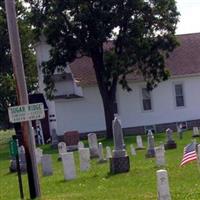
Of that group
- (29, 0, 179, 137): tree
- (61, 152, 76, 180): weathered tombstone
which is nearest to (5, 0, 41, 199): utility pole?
(61, 152, 76, 180): weathered tombstone

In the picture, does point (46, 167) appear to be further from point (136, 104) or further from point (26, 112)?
point (136, 104)

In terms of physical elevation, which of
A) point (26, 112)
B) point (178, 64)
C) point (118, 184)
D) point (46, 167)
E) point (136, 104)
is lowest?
point (118, 184)

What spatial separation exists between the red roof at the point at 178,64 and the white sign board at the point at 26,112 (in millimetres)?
32594

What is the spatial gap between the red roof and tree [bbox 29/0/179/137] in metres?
3.76

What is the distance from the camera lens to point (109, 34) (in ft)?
146

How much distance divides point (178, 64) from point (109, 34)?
862cm

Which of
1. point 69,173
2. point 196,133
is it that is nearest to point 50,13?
point 196,133

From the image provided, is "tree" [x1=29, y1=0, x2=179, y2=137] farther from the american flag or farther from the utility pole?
the utility pole

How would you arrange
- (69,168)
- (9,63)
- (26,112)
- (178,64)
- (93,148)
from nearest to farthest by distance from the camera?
(26,112)
(69,168)
(93,148)
(178,64)
(9,63)

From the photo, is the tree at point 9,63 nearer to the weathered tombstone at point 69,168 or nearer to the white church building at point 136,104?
the white church building at point 136,104

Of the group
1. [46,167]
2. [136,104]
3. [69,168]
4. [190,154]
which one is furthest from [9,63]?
[190,154]

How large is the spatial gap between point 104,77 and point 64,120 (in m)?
6.07

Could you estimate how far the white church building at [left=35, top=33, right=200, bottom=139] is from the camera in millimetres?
49969

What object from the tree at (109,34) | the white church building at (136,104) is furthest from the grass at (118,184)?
the white church building at (136,104)
